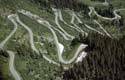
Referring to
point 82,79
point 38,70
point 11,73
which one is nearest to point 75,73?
point 82,79

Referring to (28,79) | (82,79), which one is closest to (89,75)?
(82,79)

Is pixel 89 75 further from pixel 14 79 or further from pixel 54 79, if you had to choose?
pixel 14 79

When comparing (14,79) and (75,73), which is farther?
(75,73)

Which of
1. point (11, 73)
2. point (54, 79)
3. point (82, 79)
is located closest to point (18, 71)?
point (11, 73)

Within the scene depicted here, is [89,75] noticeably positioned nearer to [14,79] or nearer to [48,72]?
[48,72]

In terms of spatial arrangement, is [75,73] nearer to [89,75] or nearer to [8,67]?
[89,75]

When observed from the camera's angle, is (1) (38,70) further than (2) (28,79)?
Yes

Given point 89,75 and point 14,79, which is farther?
point 89,75
